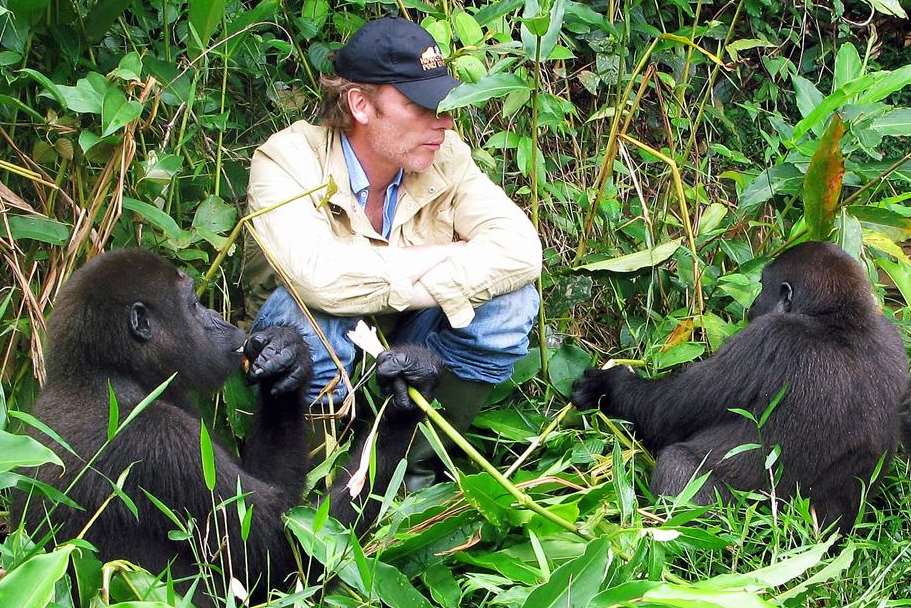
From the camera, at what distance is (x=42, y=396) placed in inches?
142

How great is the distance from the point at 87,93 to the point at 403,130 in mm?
1189

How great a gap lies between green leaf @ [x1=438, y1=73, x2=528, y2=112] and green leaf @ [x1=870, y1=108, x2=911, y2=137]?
1.75 m

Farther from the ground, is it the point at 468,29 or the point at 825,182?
the point at 468,29

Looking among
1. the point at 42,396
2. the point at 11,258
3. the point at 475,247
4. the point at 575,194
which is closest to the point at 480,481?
the point at 475,247

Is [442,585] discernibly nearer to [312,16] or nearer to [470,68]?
[470,68]

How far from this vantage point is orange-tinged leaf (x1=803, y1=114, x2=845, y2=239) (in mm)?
4805

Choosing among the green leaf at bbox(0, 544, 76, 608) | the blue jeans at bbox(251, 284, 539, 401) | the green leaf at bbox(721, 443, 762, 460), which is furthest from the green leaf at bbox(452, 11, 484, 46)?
the green leaf at bbox(0, 544, 76, 608)

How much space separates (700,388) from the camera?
4.53 metres

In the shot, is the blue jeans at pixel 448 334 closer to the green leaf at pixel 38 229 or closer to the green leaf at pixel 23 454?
the green leaf at pixel 38 229

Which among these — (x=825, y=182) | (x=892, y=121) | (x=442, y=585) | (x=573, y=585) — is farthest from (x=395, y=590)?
(x=892, y=121)

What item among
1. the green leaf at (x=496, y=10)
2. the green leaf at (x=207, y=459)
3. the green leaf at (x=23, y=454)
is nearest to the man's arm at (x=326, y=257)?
the green leaf at (x=496, y=10)

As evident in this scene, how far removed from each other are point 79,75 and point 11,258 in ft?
2.73

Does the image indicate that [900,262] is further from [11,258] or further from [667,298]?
[11,258]

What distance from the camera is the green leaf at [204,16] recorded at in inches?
168
